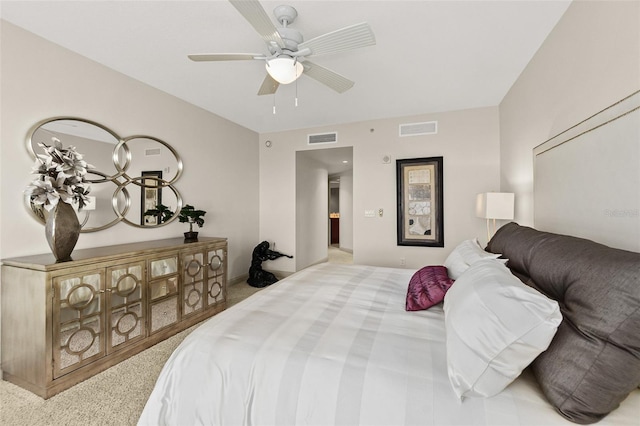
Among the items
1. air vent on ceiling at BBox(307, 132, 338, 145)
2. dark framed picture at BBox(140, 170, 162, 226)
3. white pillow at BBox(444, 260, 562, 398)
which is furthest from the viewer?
air vent on ceiling at BBox(307, 132, 338, 145)

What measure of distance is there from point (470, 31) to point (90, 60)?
3.33 metres

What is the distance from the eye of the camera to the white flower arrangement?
5.92 ft

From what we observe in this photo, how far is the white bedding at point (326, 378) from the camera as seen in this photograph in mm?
836

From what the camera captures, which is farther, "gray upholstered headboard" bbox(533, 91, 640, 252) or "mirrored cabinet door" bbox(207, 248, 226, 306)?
"mirrored cabinet door" bbox(207, 248, 226, 306)

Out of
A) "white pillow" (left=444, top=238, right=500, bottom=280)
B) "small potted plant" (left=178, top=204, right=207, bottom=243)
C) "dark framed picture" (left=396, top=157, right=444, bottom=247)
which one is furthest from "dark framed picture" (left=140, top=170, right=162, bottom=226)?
"dark framed picture" (left=396, top=157, right=444, bottom=247)

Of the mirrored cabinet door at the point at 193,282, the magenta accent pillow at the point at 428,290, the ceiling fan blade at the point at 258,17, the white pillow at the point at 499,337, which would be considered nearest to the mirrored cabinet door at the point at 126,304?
the mirrored cabinet door at the point at 193,282

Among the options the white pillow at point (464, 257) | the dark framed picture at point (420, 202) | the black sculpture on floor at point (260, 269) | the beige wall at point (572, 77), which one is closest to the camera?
the beige wall at point (572, 77)

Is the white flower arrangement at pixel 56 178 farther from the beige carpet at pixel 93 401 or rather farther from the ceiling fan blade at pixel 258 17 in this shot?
the ceiling fan blade at pixel 258 17

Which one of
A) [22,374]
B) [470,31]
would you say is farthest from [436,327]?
[22,374]

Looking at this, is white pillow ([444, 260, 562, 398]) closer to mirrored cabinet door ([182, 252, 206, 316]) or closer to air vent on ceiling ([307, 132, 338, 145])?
mirrored cabinet door ([182, 252, 206, 316])

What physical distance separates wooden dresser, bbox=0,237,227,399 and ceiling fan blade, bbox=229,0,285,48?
6.52 ft

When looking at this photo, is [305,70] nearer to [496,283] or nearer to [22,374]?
[496,283]

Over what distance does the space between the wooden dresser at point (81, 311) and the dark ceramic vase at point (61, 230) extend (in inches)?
3.4

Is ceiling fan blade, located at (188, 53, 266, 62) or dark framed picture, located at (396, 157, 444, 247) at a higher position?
ceiling fan blade, located at (188, 53, 266, 62)
